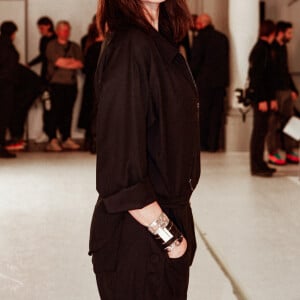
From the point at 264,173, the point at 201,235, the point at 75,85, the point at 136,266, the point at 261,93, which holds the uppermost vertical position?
the point at 136,266

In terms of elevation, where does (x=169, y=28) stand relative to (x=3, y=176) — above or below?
above

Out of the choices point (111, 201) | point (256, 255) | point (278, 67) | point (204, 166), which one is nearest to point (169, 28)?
point (111, 201)

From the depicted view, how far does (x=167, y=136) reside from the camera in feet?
5.08

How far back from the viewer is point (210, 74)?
10.1 meters

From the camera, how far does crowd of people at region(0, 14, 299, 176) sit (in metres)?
9.09

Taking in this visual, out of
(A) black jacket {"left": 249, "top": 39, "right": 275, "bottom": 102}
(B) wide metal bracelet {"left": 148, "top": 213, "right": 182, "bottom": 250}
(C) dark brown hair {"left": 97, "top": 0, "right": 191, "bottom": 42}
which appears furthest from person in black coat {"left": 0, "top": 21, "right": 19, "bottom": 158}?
(B) wide metal bracelet {"left": 148, "top": 213, "right": 182, "bottom": 250}

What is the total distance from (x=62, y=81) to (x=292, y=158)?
11.9 ft

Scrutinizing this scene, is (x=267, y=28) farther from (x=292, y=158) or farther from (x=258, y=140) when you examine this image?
(x=292, y=158)

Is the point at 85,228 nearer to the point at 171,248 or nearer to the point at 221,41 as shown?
the point at 171,248

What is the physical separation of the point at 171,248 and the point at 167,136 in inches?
9.9

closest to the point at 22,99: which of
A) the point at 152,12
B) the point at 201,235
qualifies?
the point at 201,235

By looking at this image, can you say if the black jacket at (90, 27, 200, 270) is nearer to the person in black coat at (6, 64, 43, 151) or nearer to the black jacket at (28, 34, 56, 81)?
the person in black coat at (6, 64, 43, 151)

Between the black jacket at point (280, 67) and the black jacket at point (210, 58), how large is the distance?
1.35 m

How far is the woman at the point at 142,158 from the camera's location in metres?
1.48
